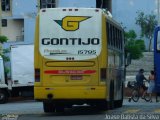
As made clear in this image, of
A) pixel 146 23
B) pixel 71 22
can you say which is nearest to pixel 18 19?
pixel 146 23

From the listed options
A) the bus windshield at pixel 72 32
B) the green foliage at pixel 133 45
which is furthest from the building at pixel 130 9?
the bus windshield at pixel 72 32

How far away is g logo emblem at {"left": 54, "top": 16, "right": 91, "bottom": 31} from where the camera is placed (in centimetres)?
2167

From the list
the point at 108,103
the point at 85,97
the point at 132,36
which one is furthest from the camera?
the point at 132,36

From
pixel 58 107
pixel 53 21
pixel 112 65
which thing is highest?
pixel 53 21

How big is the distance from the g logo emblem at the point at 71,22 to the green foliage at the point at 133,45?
51627 mm

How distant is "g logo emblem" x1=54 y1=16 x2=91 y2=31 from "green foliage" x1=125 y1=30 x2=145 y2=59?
51627mm

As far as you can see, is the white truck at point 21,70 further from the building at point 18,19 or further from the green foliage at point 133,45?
the building at point 18,19

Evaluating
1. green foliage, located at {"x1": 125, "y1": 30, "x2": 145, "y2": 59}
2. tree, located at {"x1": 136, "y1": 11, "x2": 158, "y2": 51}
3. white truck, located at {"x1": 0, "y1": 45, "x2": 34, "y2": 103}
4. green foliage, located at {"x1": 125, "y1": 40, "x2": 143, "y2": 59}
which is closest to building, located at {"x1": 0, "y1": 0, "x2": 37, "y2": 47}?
green foliage, located at {"x1": 125, "y1": 30, "x2": 145, "y2": 59}

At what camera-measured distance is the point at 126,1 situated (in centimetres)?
8356

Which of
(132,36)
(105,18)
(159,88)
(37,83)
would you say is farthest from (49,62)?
(132,36)

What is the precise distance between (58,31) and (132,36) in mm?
58151

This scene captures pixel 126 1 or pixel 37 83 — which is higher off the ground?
pixel 126 1

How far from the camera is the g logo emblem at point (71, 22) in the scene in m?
21.7

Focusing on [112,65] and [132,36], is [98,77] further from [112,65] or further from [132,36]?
[132,36]
